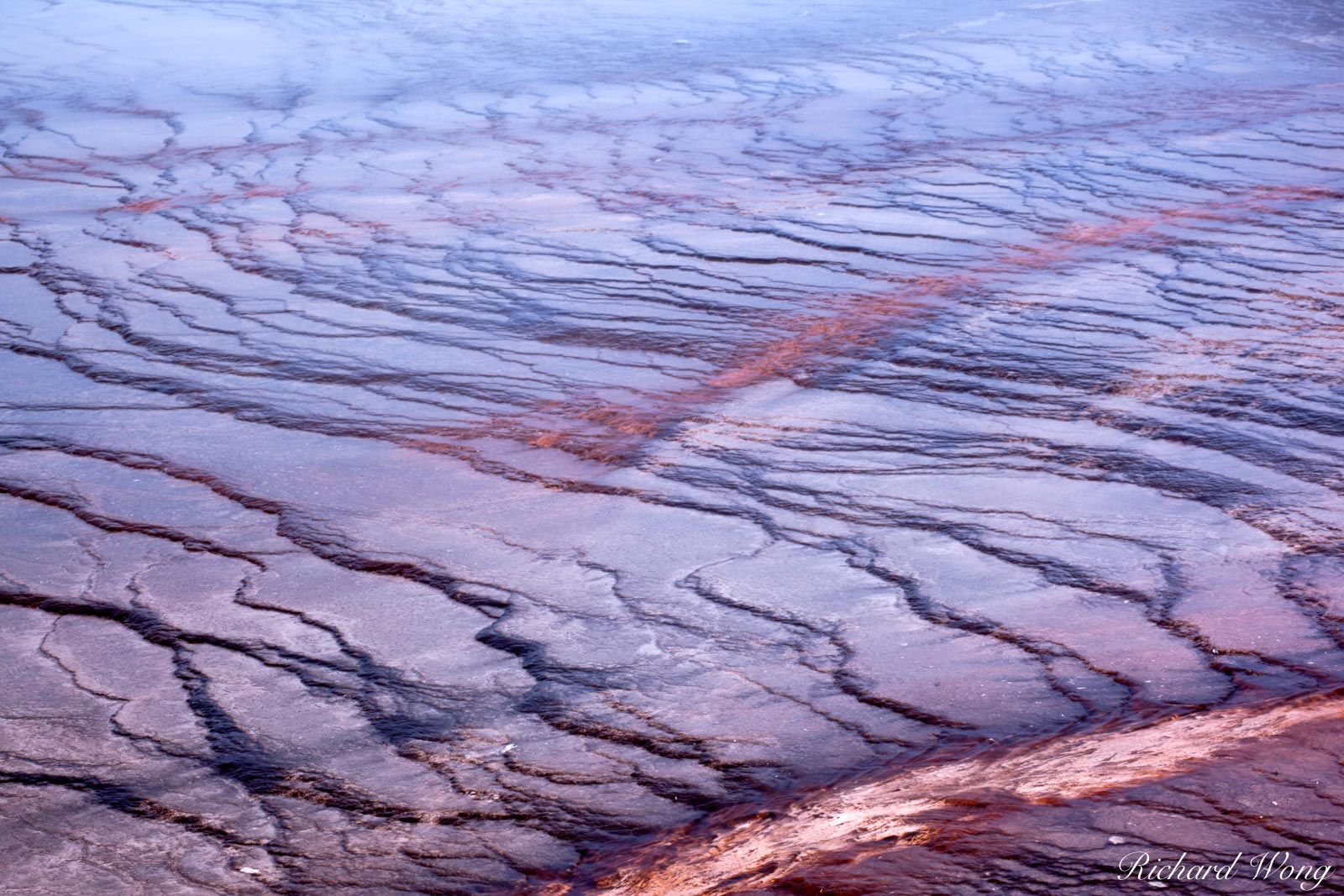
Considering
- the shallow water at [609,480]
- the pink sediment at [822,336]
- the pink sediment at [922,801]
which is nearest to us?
the pink sediment at [922,801]

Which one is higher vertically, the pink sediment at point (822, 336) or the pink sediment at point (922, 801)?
the pink sediment at point (822, 336)

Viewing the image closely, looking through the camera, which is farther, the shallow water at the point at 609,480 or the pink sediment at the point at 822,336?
the pink sediment at the point at 822,336

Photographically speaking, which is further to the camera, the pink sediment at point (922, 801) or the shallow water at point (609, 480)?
the shallow water at point (609, 480)

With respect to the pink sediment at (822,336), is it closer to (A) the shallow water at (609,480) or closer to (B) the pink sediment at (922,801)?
(A) the shallow water at (609,480)

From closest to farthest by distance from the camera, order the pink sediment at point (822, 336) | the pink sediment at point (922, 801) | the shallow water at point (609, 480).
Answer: the pink sediment at point (922, 801) < the shallow water at point (609, 480) < the pink sediment at point (822, 336)

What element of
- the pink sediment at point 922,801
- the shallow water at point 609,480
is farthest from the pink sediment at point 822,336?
the pink sediment at point 922,801

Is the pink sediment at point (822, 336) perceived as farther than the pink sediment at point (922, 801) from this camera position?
Yes

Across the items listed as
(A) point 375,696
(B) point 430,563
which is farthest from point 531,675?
(B) point 430,563

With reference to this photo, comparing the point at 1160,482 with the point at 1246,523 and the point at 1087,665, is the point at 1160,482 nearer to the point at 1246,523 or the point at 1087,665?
the point at 1246,523
